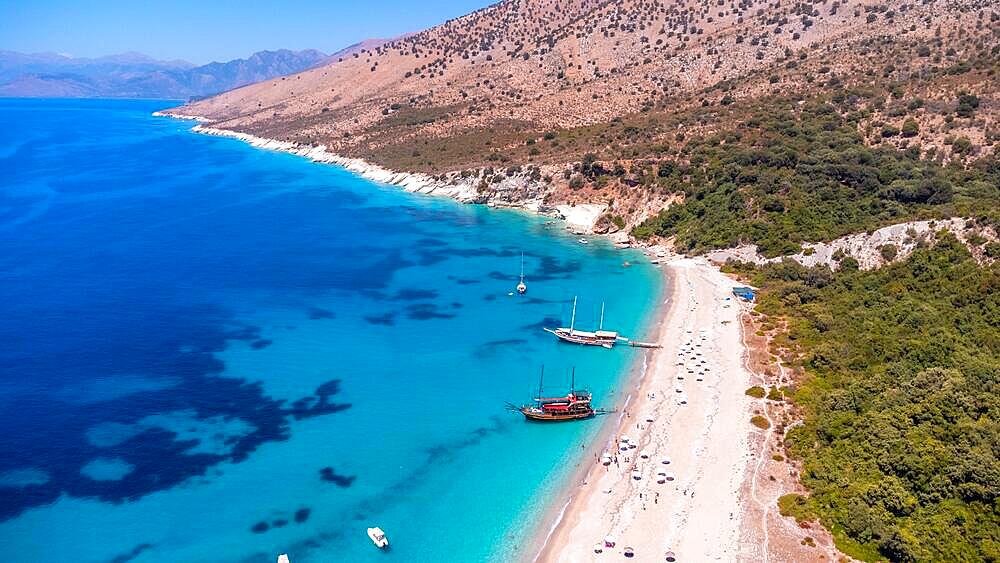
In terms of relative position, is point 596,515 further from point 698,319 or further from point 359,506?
point 698,319

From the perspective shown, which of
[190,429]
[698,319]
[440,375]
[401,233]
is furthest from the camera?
[401,233]

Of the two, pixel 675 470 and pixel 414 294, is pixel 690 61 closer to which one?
pixel 414 294

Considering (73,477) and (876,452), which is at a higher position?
(876,452)

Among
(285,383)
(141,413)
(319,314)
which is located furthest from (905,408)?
(141,413)

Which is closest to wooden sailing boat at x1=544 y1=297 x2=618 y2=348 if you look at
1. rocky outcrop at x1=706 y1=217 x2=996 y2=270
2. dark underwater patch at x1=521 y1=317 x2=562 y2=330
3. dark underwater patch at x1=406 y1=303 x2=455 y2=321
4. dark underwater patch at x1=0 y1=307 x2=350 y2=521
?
dark underwater patch at x1=521 y1=317 x2=562 y2=330

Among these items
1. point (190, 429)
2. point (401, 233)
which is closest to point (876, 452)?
point (190, 429)

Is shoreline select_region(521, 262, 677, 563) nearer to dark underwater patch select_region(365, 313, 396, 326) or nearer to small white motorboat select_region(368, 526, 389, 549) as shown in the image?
small white motorboat select_region(368, 526, 389, 549)
